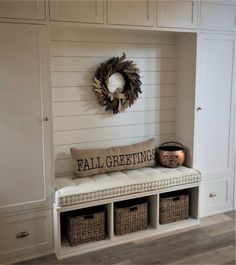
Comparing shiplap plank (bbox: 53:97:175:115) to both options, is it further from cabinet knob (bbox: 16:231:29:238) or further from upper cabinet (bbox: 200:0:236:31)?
cabinet knob (bbox: 16:231:29:238)

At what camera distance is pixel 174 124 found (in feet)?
12.0

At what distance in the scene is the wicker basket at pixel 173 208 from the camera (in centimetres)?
326

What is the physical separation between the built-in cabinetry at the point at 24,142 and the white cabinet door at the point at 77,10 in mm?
180

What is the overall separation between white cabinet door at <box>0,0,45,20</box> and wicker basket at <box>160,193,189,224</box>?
1.96 m

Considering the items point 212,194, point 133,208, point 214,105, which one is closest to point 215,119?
point 214,105

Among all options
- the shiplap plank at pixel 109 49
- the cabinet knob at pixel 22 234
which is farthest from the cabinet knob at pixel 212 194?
the cabinet knob at pixel 22 234

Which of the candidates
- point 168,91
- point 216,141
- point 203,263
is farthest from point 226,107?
point 203,263

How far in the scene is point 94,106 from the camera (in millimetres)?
3236

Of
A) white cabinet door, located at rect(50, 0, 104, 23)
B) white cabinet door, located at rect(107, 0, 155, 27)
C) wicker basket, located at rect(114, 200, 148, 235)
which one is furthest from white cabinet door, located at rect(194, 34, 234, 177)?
white cabinet door, located at rect(50, 0, 104, 23)

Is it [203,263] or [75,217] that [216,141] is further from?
[75,217]

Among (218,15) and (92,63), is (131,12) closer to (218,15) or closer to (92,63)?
(92,63)

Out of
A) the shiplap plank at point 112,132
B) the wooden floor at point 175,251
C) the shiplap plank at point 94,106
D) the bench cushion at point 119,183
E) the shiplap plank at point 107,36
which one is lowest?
the wooden floor at point 175,251

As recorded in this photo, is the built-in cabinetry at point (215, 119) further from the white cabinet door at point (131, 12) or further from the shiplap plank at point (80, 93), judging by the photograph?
the white cabinet door at point (131, 12)

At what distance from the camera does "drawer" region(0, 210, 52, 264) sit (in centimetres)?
269
